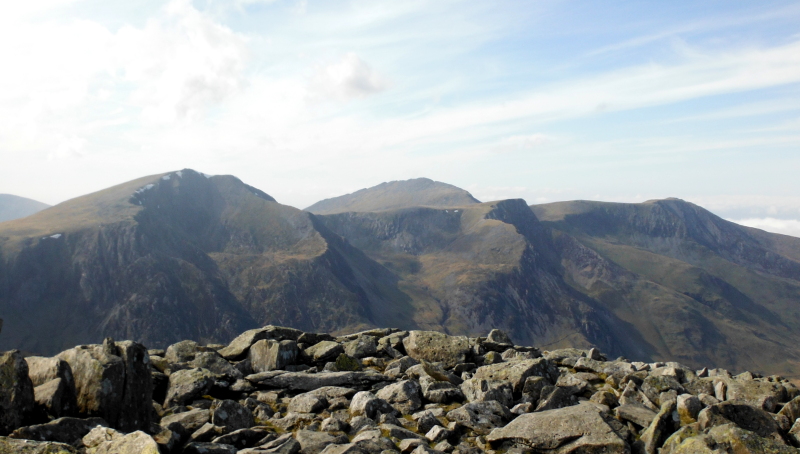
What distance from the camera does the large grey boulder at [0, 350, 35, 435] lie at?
13.8 metres

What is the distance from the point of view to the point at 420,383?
830 inches

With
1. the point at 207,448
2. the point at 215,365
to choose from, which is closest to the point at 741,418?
the point at 207,448

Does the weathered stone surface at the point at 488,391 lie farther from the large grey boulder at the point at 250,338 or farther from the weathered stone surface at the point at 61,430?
the weathered stone surface at the point at 61,430

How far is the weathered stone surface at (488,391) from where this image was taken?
19.3 metres

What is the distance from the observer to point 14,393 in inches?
555

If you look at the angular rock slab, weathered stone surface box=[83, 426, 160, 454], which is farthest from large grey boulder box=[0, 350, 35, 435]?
the angular rock slab

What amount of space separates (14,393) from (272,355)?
11223 millimetres

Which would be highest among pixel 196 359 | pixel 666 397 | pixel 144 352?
pixel 144 352

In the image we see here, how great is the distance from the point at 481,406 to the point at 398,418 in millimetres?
2954

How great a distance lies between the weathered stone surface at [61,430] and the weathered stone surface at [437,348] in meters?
16.1

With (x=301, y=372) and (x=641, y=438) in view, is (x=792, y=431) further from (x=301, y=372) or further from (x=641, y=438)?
(x=301, y=372)

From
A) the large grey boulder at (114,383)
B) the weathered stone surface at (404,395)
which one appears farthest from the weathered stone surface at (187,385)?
the weathered stone surface at (404,395)

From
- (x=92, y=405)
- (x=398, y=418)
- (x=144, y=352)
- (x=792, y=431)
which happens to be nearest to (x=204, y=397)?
(x=144, y=352)

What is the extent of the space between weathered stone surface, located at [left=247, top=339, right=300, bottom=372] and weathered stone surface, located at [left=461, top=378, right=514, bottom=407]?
8.70 m
